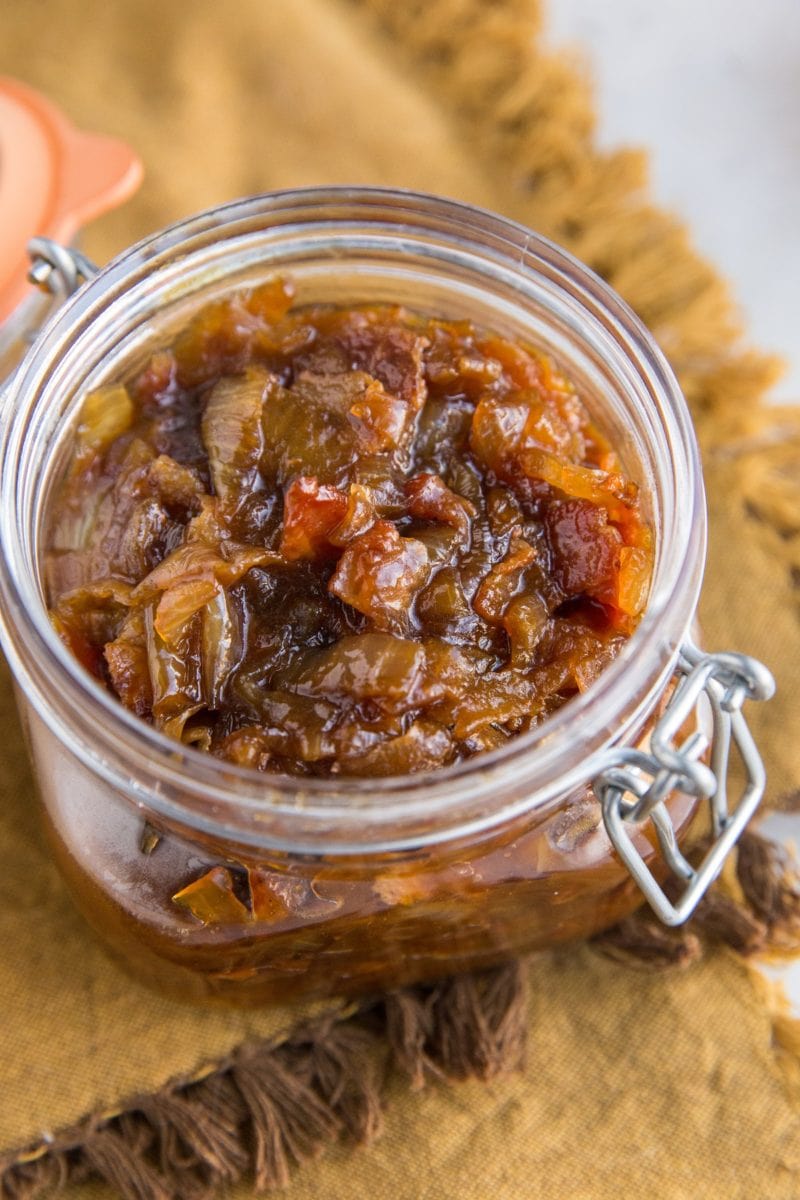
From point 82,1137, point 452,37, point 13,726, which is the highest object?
point 452,37

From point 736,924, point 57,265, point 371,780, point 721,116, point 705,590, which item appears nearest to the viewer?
point 371,780

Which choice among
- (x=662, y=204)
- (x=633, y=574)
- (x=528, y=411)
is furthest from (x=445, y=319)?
(x=662, y=204)

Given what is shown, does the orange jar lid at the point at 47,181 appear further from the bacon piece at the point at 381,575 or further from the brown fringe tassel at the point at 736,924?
the brown fringe tassel at the point at 736,924

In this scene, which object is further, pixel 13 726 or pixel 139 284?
pixel 13 726

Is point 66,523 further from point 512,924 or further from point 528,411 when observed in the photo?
point 512,924

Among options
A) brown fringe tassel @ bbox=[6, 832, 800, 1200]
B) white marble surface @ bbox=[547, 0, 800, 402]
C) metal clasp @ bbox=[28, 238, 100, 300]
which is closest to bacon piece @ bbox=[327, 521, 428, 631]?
metal clasp @ bbox=[28, 238, 100, 300]

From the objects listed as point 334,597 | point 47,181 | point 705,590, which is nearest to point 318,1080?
point 334,597

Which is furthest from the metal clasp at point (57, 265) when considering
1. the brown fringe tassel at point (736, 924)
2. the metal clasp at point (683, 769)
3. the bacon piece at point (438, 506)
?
the brown fringe tassel at point (736, 924)

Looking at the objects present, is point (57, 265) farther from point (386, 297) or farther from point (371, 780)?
point (371, 780)
